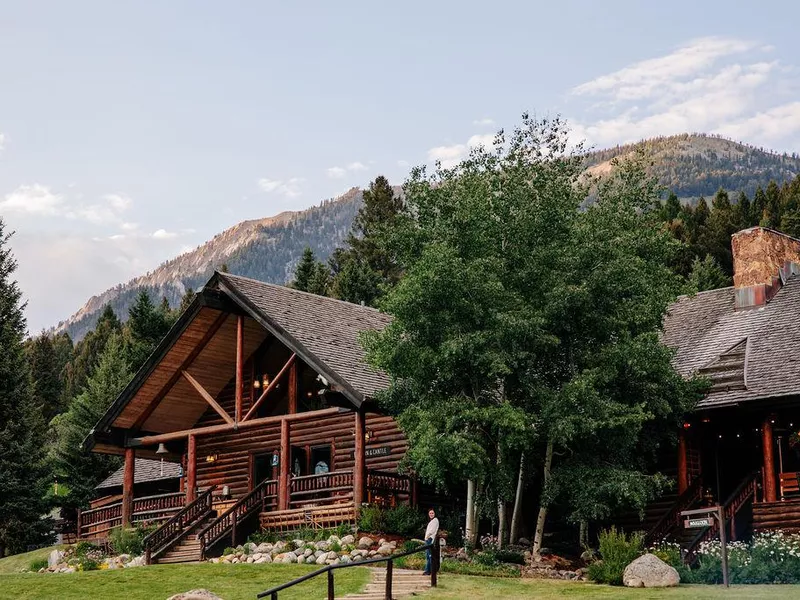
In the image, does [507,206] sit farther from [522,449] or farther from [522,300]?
[522,449]

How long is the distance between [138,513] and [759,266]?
19.4 meters

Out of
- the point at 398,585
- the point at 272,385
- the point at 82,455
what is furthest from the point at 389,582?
the point at 82,455

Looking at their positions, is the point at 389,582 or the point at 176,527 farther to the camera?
the point at 176,527

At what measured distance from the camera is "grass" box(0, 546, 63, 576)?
1619 inches

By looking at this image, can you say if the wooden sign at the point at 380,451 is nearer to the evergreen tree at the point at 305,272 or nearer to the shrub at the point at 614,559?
the shrub at the point at 614,559

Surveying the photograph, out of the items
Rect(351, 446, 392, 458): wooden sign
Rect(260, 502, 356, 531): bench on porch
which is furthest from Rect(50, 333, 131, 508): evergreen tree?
Rect(351, 446, 392, 458): wooden sign

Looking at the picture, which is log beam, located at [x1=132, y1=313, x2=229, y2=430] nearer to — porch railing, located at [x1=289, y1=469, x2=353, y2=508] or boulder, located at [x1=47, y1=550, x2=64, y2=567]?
boulder, located at [x1=47, y1=550, x2=64, y2=567]

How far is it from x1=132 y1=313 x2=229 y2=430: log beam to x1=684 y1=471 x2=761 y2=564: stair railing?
14.7 m

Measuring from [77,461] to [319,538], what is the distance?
98.1 feet

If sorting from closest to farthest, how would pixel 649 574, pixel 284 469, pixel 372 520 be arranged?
1. pixel 649 574
2. pixel 372 520
3. pixel 284 469

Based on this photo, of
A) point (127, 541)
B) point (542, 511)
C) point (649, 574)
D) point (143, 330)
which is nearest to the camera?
point (649, 574)

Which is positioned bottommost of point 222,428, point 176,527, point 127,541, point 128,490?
point 127,541

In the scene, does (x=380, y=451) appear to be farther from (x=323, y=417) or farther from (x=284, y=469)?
(x=284, y=469)

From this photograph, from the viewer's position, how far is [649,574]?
22.8 meters
